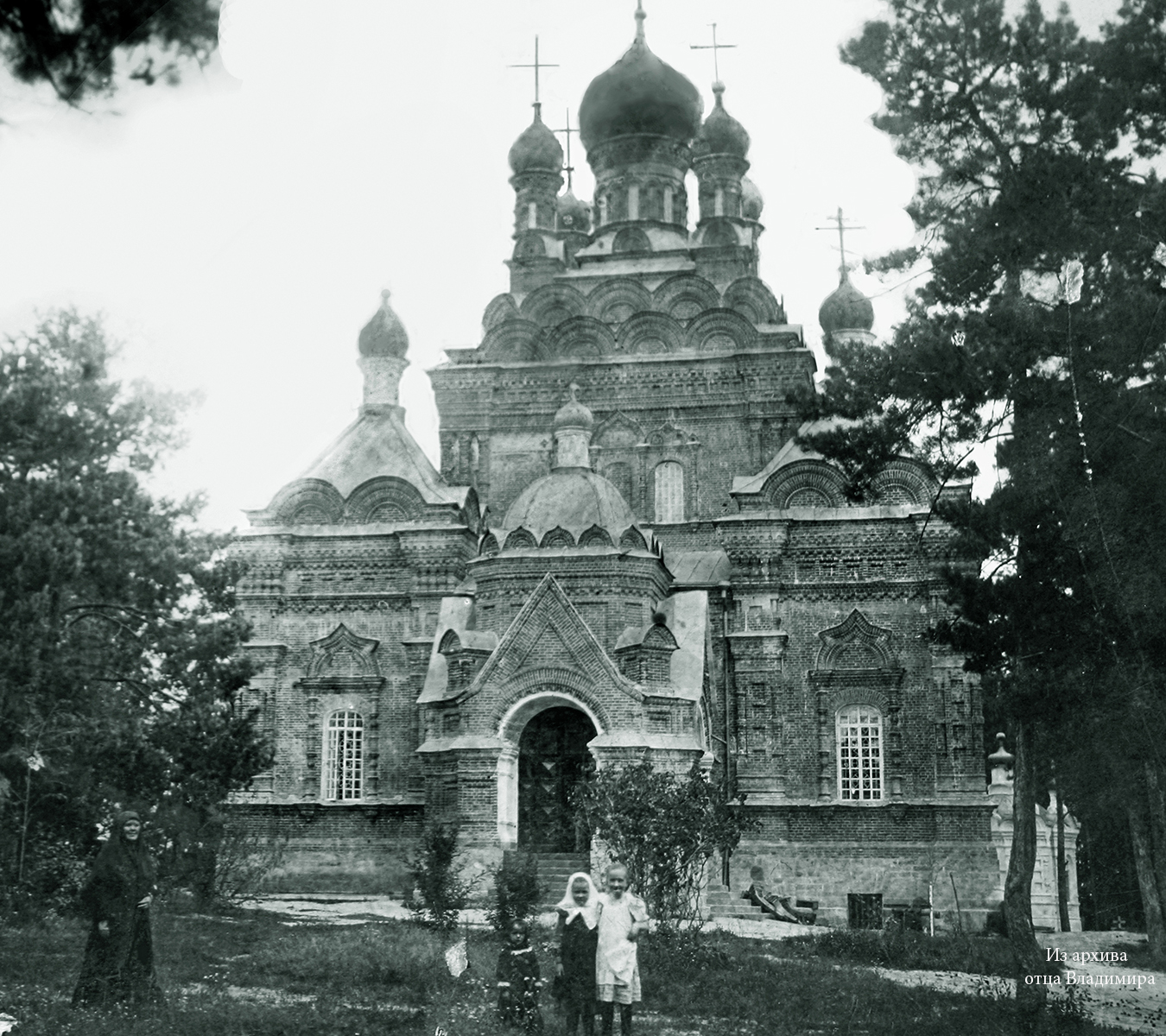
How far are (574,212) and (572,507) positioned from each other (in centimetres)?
1361

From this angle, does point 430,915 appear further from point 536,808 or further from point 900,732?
point 900,732

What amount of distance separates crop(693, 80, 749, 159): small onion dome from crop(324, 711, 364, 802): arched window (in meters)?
12.1

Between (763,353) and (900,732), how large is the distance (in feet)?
19.6

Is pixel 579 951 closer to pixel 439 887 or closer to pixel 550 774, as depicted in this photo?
pixel 439 887

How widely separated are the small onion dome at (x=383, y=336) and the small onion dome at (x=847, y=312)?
6814 millimetres

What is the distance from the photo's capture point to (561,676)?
17.0m

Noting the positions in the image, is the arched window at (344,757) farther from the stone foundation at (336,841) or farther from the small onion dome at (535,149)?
the small onion dome at (535,149)

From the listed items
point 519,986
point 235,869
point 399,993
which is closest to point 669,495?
point 235,869

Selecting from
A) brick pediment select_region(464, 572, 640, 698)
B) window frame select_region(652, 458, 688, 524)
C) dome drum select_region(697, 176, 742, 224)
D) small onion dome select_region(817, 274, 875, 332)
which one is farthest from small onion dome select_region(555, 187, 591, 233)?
brick pediment select_region(464, 572, 640, 698)

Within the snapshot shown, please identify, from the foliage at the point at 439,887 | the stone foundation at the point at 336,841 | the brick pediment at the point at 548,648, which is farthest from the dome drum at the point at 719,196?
the foliage at the point at 439,887

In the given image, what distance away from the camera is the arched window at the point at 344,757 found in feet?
65.2

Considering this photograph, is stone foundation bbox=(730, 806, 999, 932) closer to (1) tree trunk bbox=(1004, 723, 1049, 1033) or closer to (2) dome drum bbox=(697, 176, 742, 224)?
(1) tree trunk bbox=(1004, 723, 1049, 1033)

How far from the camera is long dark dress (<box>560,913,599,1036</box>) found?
8141 millimetres

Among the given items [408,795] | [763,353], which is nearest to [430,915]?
[408,795]
